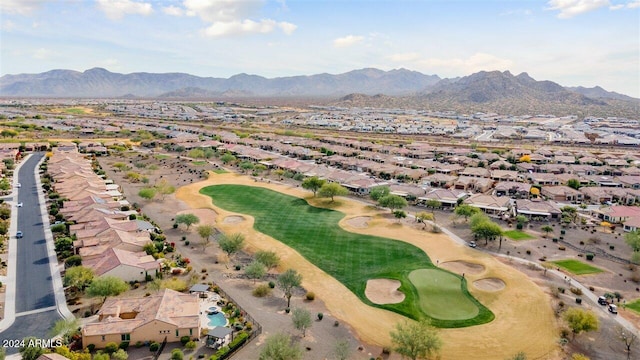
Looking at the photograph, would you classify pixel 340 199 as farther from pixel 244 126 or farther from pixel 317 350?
pixel 244 126

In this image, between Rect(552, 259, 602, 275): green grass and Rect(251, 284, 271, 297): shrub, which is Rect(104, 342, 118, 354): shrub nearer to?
Rect(251, 284, 271, 297): shrub

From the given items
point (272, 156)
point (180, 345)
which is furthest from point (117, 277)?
point (272, 156)

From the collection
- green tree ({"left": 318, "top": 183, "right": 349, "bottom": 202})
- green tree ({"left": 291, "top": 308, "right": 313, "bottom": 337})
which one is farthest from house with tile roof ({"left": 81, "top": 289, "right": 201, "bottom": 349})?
→ green tree ({"left": 318, "top": 183, "right": 349, "bottom": 202})

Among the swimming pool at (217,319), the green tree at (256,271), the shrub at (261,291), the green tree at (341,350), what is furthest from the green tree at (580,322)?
the swimming pool at (217,319)

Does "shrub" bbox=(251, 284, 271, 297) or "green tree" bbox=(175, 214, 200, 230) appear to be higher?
"green tree" bbox=(175, 214, 200, 230)

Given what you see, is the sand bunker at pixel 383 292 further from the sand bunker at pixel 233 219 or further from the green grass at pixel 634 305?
the sand bunker at pixel 233 219

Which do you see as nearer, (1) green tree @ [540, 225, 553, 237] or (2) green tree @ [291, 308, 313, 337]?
(2) green tree @ [291, 308, 313, 337]
